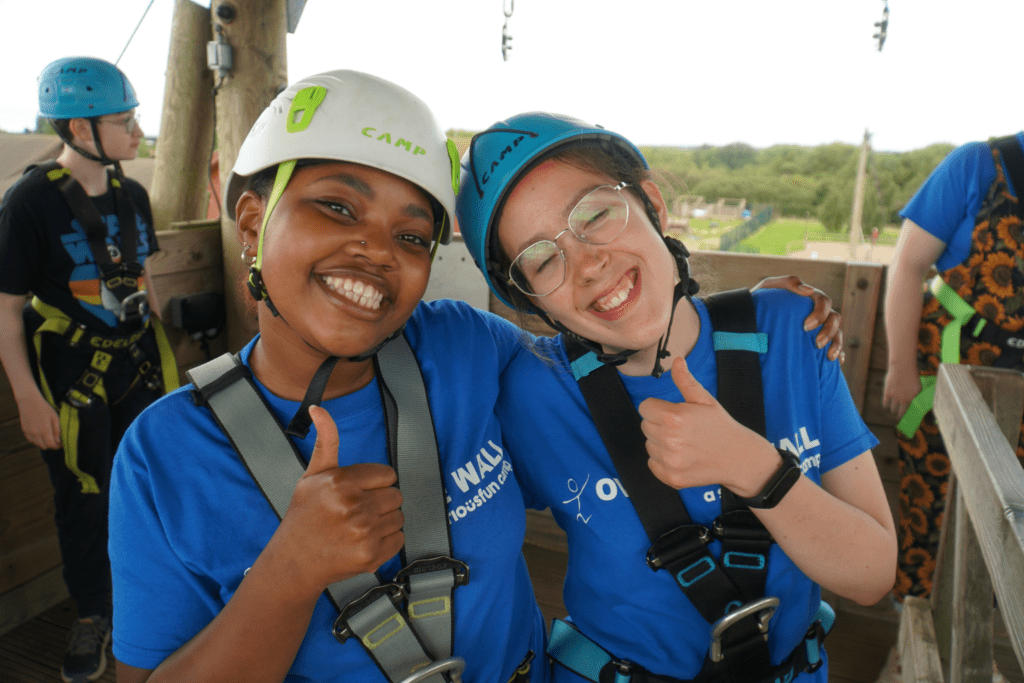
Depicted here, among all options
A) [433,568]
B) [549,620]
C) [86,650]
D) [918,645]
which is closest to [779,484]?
[433,568]

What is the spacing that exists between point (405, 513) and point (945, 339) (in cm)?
243

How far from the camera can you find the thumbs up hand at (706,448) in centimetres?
116

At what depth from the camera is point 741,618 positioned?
1281 millimetres

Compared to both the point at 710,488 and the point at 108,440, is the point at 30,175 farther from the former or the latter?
the point at 710,488

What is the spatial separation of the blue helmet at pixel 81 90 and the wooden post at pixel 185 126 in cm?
117

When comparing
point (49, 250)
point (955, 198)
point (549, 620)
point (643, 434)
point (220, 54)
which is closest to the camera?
point (643, 434)

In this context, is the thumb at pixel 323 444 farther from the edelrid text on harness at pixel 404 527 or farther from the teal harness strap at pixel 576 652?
the teal harness strap at pixel 576 652

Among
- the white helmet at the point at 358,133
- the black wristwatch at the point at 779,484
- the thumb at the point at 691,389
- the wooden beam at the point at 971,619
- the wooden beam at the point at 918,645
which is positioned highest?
the white helmet at the point at 358,133

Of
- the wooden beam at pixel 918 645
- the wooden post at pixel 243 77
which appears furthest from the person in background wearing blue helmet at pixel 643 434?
the wooden post at pixel 243 77

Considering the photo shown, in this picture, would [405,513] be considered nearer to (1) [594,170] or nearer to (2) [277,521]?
(2) [277,521]

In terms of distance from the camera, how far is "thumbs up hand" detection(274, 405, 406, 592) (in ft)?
3.41

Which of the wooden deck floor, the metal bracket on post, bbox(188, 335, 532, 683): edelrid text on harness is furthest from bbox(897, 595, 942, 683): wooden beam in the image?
the metal bracket on post

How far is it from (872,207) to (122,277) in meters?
19.5

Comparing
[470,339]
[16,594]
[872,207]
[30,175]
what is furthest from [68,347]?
[872,207]
